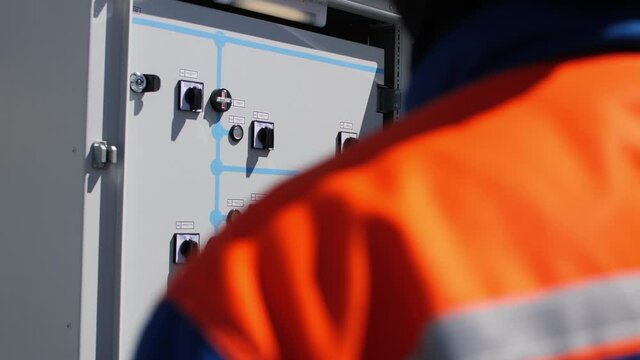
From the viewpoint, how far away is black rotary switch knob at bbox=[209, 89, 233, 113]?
3.24 meters

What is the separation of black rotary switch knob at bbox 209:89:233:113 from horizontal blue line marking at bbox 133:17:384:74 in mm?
190

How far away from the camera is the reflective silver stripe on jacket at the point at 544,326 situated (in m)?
0.59

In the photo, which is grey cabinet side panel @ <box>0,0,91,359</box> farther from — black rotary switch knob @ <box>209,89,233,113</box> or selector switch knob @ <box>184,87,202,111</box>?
black rotary switch knob @ <box>209,89,233,113</box>

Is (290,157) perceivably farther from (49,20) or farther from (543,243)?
(543,243)

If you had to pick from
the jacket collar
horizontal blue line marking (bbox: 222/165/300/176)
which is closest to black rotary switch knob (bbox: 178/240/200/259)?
horizontal blue line marking (bbox: 222/165/300/176)

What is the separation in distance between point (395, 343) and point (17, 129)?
261 centimetres

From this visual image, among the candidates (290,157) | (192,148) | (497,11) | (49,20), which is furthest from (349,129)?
(497,11)

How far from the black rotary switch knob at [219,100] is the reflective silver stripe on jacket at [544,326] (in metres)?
2.68

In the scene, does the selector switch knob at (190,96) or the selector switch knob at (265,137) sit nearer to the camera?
the selector switch knob at (190,96)

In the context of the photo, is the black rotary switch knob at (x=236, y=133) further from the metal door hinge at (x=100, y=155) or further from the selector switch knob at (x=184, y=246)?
the metal door hinge at (x=100, y=155)

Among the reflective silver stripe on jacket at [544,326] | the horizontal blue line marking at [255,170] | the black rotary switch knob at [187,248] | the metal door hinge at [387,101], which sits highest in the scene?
the metal door hinge at [387,101]

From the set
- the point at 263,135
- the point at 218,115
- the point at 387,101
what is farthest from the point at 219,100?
the point at 387,101

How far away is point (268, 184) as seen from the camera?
3.47 metres

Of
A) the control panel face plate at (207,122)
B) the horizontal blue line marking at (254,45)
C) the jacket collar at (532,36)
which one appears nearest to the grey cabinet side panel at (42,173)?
the control panel face plate at (207,122)
